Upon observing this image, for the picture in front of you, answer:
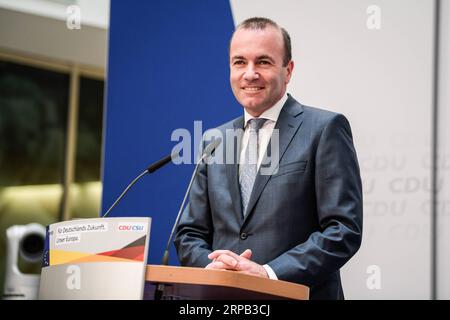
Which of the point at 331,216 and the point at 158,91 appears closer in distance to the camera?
the point at 331,216

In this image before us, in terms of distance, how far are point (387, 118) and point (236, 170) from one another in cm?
90

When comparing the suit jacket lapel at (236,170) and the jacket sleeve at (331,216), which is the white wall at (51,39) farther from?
the jacket sleeve at (331,216)

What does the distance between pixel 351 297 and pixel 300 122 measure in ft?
3.21

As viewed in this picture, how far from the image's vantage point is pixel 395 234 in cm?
345

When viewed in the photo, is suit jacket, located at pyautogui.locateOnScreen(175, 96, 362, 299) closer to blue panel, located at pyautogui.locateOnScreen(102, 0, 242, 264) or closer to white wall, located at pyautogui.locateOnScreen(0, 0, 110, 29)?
blue panel, located at pyautogui.locateOnScreen(102, 0, 242, 264)

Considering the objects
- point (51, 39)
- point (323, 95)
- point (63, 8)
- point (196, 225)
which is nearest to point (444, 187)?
point (323, 95)

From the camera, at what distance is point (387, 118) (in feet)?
11.4

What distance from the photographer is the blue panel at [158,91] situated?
397 centimetres

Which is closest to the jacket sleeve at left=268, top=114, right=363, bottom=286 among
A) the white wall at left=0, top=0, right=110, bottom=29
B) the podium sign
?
the podium sign

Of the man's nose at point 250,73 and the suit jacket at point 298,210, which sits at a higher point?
the man's nose at point 250,73

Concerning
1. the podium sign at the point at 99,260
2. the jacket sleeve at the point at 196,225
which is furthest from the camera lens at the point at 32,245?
the podium sign at the point at 99,260

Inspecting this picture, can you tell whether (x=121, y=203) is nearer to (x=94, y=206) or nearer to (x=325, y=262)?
(x=325, y=262)

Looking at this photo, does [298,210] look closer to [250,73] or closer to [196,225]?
[196,225]

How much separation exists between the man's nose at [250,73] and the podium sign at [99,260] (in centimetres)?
102
